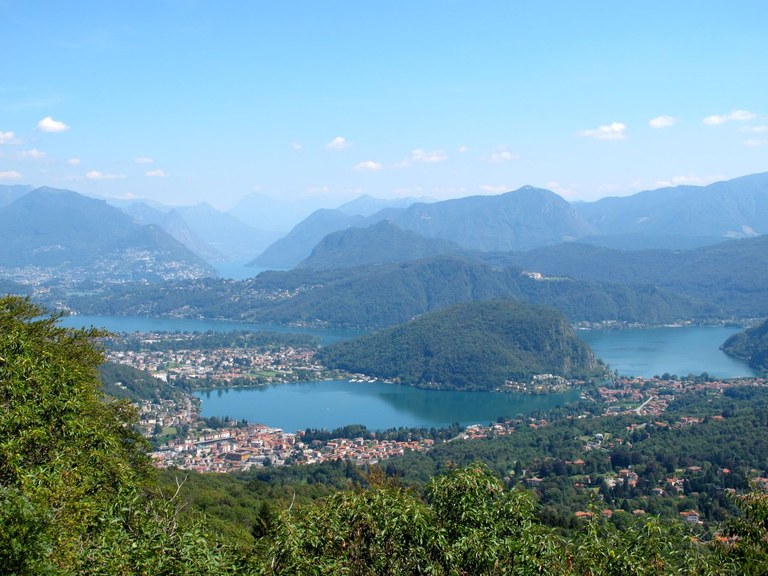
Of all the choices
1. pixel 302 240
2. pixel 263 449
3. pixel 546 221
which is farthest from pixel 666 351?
pixel 302 240

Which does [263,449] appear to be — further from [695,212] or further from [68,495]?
[695,212]

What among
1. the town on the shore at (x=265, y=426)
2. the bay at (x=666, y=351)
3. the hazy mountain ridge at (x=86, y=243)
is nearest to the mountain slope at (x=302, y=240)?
the hazy mountain ridge at (x=86, y=243)

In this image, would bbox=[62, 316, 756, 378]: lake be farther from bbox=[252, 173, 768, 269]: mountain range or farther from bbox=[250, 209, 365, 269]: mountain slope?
bbox=[250, 209, 365, 269]: mountain slope

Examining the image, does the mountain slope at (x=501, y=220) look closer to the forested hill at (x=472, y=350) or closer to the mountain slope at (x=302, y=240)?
the mountain slope at (x=302, y=240)

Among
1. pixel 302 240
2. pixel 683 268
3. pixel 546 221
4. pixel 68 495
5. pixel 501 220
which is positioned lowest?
pixel 683 268

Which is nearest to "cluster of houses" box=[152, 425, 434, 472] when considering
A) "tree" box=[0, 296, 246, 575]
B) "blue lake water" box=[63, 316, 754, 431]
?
"blue lake water" box=[63, 316, 754, 431]
